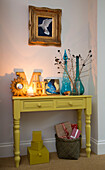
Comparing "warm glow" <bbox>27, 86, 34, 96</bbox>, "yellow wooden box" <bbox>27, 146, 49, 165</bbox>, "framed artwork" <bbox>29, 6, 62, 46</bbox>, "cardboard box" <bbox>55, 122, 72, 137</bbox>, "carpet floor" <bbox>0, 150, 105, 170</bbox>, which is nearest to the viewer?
"carpet floor" <bbox>0, 150, 105, 170</bbox>

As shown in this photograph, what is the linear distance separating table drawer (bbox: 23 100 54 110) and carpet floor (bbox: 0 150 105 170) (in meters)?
0.66

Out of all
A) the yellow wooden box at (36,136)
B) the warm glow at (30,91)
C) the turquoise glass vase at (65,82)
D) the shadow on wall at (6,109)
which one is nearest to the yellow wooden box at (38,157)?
the yellow wooden box at (36,136)

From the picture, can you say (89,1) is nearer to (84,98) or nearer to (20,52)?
(20,52)

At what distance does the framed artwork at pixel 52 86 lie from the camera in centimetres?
262

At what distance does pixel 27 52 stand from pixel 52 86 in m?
0.57

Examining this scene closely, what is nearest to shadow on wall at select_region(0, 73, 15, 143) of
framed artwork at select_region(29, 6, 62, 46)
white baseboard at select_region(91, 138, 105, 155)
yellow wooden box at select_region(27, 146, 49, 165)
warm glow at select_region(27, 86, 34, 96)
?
warm glow at select_region(27, 86, 34, 96)

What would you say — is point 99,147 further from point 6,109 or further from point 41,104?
point 6,109

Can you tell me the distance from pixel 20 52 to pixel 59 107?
35.2 inches

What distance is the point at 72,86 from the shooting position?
2703 millimetres

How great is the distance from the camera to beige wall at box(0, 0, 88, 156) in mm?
2490

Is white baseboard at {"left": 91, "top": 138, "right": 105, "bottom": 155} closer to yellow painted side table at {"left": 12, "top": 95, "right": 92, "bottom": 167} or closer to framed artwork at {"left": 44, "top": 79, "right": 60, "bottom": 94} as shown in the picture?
yellow painted side table at {"left": 12, "top": 95, "right": 92, "bottom": 167}

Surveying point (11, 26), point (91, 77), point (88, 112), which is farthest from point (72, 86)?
point (11, 26)

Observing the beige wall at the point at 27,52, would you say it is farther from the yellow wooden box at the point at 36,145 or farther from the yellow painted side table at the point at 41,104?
the yellow painted side table at the point at 41,104

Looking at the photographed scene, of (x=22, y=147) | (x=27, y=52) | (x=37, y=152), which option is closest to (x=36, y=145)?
(x=37, y=152)
